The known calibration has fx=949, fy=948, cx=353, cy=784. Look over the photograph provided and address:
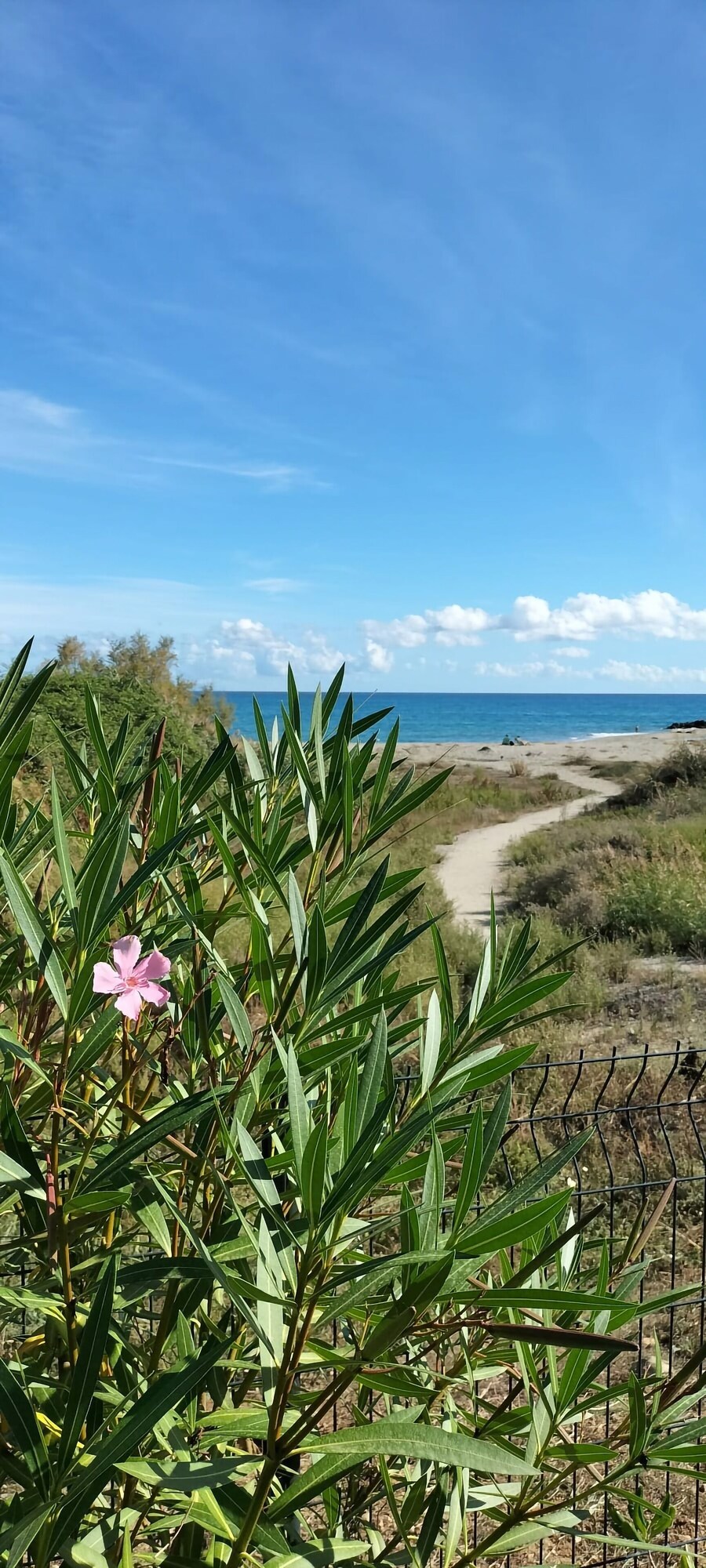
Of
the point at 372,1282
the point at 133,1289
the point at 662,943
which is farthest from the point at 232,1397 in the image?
the point at 662,943

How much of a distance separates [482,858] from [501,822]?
158 inches

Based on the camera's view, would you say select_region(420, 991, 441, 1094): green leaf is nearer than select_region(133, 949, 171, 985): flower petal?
No

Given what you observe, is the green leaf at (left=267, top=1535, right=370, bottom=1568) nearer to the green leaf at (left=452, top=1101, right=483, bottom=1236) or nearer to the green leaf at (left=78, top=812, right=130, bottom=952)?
the green leaf at (left=452, top=1101, right=483, bottom=1236)

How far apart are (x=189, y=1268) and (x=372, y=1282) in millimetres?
208

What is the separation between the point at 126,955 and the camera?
2.25ft

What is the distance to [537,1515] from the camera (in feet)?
2.81

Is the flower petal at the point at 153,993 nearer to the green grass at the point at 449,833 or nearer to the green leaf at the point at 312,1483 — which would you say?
the green grass at the point at 449,833

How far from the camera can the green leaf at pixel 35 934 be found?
63 centimetres

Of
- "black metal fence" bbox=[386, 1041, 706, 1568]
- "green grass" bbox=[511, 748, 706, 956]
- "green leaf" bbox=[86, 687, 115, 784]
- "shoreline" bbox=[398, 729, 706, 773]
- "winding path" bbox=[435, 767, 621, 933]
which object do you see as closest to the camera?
"green leaf" bbox=[86, 687, 115, 784]

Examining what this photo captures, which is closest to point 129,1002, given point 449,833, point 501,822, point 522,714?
point 449,833

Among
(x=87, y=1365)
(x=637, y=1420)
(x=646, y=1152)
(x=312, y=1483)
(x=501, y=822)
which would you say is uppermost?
(x=87, y=1365)

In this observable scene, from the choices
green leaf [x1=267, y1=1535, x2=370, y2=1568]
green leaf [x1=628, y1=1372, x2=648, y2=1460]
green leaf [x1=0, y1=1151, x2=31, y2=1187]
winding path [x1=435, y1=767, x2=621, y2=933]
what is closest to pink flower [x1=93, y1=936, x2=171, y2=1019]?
green leaf [x1=0, y1=1151, x2=31, y2=1187]

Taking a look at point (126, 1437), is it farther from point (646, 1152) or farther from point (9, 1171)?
point (646, 1152)

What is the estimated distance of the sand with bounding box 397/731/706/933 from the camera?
10.1m
